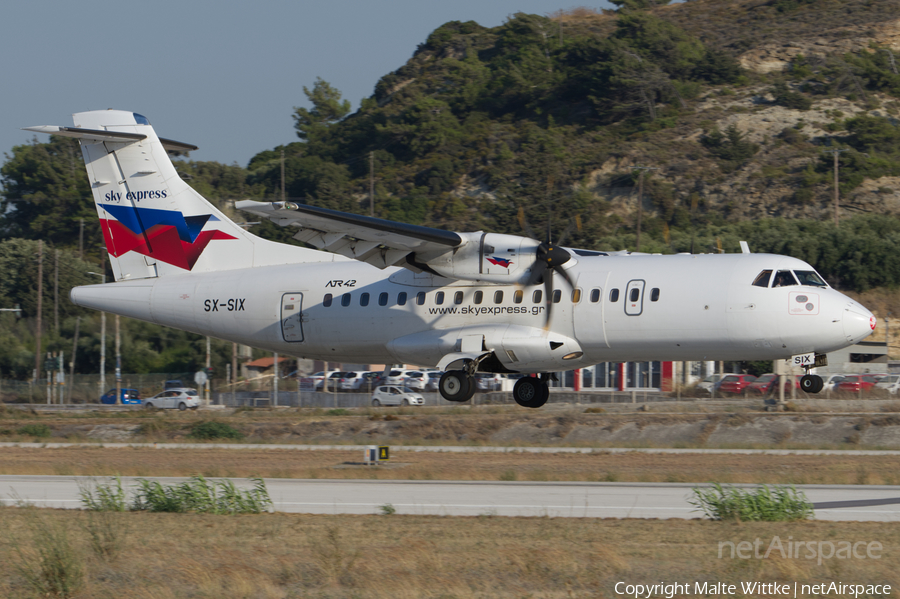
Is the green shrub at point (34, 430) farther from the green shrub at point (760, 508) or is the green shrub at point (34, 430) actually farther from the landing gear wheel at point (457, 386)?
the green shrub at point (760, 508)

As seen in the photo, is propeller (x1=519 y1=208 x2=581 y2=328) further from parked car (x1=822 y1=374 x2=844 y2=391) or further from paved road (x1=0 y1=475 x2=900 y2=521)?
parked car (x1=822 y1=374 x2=844 y2=391)

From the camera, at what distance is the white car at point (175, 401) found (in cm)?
6251

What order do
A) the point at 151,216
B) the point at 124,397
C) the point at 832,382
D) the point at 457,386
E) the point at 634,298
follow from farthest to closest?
the point at 124,397, the point at 832,382, the point at 151,216, the point at 457,386, the point at 634,298

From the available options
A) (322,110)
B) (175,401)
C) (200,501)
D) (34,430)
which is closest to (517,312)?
(200,501)

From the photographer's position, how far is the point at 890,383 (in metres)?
53.4

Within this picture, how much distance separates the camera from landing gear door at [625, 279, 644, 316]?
71.7ft

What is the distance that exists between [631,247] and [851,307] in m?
59.1

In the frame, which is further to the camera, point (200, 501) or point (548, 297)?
point (548, 297)

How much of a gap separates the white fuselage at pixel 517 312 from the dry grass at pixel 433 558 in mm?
4992

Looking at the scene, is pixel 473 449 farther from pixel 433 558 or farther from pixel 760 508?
pixel 433 558

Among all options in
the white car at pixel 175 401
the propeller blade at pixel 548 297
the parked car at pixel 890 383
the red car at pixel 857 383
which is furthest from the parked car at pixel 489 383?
the propeller blade at pixel 548 297

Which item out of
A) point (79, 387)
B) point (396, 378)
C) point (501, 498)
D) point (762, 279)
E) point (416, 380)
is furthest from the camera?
point (79, 387)

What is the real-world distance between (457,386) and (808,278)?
28.0 ft

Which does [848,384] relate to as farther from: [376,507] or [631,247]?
[376,507]
